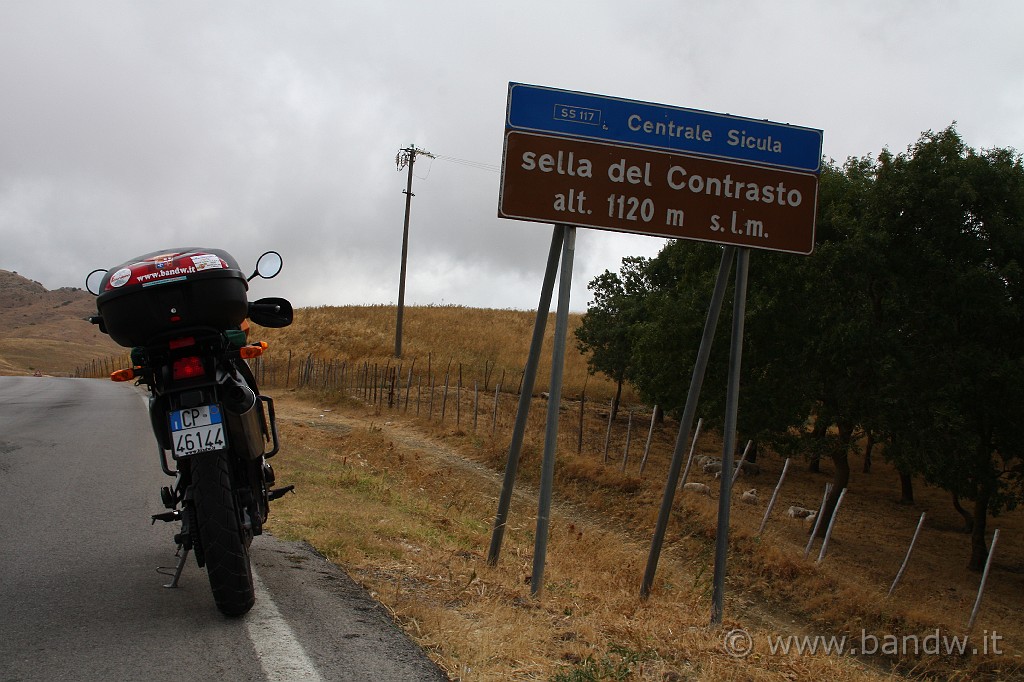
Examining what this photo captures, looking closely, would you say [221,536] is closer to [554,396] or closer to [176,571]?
[176,571]

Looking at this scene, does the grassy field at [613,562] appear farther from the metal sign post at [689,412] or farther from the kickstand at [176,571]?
the kickstand at [176,571]

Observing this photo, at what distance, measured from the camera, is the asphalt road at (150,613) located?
3562mm

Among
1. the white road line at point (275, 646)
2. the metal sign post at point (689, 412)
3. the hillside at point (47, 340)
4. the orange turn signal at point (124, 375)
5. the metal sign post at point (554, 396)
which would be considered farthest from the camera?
the hillside at point (47, 340)

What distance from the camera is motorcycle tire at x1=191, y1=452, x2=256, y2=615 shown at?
13.3ft

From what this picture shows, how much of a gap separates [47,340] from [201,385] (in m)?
141

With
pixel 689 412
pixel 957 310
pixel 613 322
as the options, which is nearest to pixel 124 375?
pixel 689 412

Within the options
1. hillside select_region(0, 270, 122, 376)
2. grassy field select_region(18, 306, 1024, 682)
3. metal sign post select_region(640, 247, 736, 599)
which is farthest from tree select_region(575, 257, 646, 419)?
hillside select_region(0, 270, 122, 376)

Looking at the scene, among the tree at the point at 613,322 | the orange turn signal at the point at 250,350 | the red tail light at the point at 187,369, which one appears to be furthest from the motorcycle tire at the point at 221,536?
the tree at the point at 613,322

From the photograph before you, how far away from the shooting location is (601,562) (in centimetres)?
913

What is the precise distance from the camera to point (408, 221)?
40219 mm

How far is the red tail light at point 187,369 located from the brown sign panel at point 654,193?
2492 mm

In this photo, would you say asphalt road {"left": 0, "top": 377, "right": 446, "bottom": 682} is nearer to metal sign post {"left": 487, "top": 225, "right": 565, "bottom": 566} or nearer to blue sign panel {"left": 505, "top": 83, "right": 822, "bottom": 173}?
metal sign post {"left": 487, "top": 225, "right": 565, "bottom": 566}

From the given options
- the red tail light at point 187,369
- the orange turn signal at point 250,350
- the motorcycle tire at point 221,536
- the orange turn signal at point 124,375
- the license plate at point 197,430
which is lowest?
the motorcycle tire at point 221,536

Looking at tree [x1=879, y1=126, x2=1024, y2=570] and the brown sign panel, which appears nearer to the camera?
the brown sign panel
